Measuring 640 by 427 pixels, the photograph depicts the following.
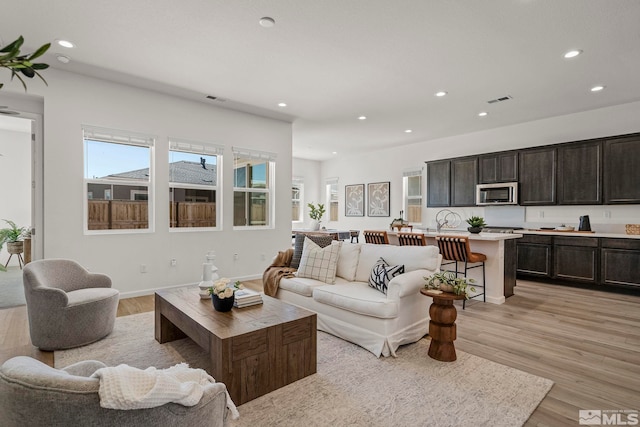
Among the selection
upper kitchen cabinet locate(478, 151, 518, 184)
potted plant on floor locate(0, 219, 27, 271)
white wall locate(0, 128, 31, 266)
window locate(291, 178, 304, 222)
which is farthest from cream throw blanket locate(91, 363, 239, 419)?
window locate(291, 178, 304, 222)

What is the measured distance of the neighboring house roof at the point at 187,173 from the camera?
4.74 meters

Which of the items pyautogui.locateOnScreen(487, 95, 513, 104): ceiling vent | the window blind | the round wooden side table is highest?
pyautogui.locateOnScreen(487, 95, 513, 104): ceiling vent

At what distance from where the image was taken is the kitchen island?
14.3 feet

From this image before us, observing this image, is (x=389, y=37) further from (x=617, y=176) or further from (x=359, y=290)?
(x=617, y=176)

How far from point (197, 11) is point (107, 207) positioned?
9.86 ft

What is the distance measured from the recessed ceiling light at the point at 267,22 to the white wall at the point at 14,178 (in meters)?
6.43

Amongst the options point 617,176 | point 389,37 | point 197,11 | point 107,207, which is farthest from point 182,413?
point 617,176

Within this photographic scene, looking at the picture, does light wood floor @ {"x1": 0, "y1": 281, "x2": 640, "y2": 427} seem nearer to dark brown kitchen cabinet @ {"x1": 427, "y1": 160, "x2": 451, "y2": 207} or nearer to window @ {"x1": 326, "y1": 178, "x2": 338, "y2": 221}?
dark brown kitchen cabinet @ {"x1": 427, "y1": 160, "x2": 451, "y2": 207}

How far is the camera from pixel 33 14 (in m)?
2.84

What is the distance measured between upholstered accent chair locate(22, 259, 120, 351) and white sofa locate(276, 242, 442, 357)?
5.73ft

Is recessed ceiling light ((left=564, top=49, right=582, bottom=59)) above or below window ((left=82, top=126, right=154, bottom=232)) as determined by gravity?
above

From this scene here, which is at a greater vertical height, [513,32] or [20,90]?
[513,32]

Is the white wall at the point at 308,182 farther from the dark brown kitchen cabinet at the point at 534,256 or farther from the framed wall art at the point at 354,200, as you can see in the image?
the dark brown kitchen cabinet at the point at 534,256

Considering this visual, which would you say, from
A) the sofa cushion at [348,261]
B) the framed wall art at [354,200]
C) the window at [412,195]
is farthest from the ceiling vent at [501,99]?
the framed wall art at [354,200]
